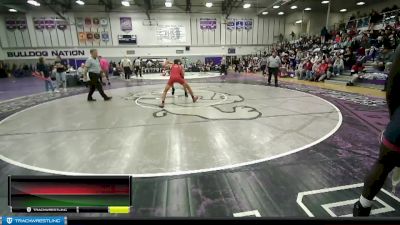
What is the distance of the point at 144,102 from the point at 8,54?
26866 millimetres

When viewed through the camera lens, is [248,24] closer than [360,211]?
No

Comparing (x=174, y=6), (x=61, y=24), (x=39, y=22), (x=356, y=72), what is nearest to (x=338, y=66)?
(x=356, y=72)

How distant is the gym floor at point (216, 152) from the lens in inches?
100

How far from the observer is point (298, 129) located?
16.5 ft

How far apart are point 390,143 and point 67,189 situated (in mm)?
2159

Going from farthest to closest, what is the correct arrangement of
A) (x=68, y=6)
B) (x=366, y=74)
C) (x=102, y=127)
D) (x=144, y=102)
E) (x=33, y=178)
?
(x=68, y=6) → (x=366, y=74) → (x=144, y=102) → (x=102, y=127) → (x=33, y=178)

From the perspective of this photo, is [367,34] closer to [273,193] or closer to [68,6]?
[273,193]

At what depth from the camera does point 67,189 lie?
1.01 meters

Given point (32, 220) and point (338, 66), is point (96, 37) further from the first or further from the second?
point (32, 220)

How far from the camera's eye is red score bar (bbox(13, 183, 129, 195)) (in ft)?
3.28

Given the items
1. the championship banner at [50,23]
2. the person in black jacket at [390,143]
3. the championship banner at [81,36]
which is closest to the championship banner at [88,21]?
the championship banner at [81,36]

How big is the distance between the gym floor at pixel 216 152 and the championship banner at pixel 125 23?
22.8 meters

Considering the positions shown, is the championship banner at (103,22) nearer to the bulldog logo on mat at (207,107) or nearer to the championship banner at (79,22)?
the championship banner at (79,22)

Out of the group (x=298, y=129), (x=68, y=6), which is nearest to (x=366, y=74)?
(x=298, y=129)
